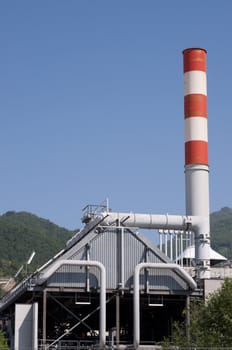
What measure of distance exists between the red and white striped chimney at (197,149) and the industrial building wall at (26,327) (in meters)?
13.3

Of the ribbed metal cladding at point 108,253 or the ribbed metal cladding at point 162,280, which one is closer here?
the ribbed metal cladding at point 108,253

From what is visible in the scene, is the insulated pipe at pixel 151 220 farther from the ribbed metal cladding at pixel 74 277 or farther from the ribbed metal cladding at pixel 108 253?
the ribbed metal cladding at pixel 74 277

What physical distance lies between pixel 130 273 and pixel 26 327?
24.6ft

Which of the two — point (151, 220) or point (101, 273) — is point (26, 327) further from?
point (151, 220)

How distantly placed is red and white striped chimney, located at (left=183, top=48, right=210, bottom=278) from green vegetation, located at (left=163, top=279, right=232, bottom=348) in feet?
43.2

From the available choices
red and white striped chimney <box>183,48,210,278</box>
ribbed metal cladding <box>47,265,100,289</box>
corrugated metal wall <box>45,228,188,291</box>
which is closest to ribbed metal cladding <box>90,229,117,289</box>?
corrugated metal wall <box>45,228,188,291</box>

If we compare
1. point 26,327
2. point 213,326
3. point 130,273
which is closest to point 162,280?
point 130,273

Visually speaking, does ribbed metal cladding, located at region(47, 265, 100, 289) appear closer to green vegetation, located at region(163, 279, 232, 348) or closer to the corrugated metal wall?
the corrugated metal wall

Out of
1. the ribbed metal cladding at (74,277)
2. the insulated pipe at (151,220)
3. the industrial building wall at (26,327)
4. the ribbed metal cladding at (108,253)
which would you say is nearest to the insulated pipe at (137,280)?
the ribbed metal cladding at (108,253)

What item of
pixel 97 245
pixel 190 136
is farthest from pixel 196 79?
pixel 97 245

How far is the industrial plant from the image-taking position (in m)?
48.3

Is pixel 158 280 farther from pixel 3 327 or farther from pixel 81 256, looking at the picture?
pixel 3 327

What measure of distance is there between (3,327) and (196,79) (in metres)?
26.8

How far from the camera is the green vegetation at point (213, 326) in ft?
126
